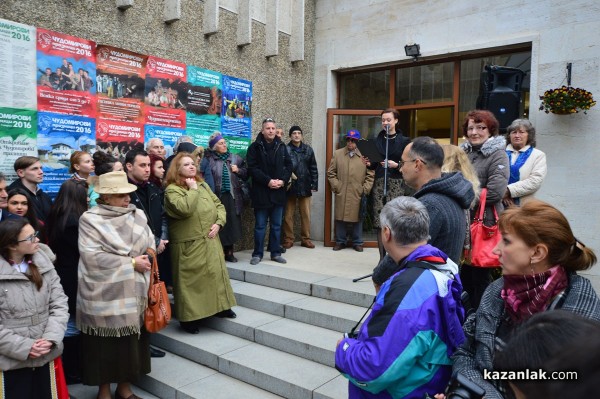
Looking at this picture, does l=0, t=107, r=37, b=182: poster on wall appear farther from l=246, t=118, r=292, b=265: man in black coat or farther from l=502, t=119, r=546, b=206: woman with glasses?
l=502, t=119, r=546, b=206: woman with glasses

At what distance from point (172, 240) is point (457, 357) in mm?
3143

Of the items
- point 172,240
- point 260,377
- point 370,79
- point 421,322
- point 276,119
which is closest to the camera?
point 421,322

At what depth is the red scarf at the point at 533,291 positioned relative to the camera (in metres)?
1.63

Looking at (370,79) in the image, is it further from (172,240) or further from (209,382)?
(209,382)

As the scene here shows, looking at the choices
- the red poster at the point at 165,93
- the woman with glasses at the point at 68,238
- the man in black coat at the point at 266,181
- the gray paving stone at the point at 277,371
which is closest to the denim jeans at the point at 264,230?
the man in black coat at the point at 266,181

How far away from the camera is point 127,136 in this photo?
213 inches

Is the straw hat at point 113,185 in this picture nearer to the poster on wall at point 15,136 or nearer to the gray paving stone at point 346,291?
the poster on wall at point 15,136

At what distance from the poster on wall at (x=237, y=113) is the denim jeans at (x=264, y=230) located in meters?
1.22

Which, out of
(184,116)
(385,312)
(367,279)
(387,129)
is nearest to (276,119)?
(184,116)

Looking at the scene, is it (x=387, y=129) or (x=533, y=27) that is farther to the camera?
(x=533, y=27)

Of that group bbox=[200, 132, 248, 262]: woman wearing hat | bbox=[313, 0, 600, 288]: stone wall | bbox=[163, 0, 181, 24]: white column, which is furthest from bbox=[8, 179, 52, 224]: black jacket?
bbox=[313, 0, 600, 288]: stone wall

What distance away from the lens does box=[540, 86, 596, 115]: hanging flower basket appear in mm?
5309

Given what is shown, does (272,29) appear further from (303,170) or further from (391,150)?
(391,150)

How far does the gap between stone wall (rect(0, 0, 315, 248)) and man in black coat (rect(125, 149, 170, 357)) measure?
1867mm
